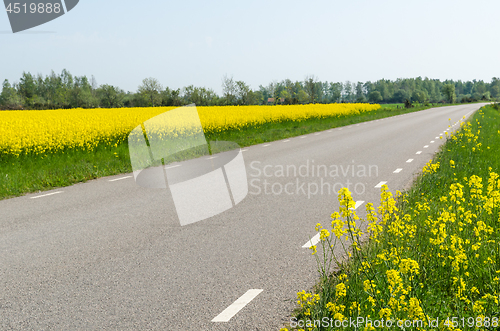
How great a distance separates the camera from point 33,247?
16.7ft

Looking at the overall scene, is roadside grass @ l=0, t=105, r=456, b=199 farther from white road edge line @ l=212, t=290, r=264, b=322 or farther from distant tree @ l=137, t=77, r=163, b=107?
distant tree @ l=137, t=77, r=163, b=107

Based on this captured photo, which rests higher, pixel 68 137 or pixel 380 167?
pixel 68 137

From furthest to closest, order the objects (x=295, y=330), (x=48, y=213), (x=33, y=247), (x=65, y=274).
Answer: (x=48, y=213)
(x=33, y=247)
(x=65, y=274)
(x=295, y=330)

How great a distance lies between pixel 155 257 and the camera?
4.68m

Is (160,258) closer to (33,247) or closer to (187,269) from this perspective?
(187,269)

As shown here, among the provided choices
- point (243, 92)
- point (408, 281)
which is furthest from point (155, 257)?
point (243, 92)

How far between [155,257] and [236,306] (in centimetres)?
154

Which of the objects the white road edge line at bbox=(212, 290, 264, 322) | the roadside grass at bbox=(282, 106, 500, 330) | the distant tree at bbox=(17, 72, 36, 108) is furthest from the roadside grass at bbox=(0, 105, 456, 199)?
the distant tree at bbox=(17, 72, 36, 108)

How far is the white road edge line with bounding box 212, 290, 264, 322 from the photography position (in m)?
3.31

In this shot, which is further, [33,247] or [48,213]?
[48,213]

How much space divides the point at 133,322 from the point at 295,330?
132 centimetres

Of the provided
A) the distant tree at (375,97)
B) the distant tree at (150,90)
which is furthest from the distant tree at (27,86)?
the distant tree at (375,97)

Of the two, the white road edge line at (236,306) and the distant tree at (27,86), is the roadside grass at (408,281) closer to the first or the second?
the white road edge line at (236,306)

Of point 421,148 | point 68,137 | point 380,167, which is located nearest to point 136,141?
point 380,167
